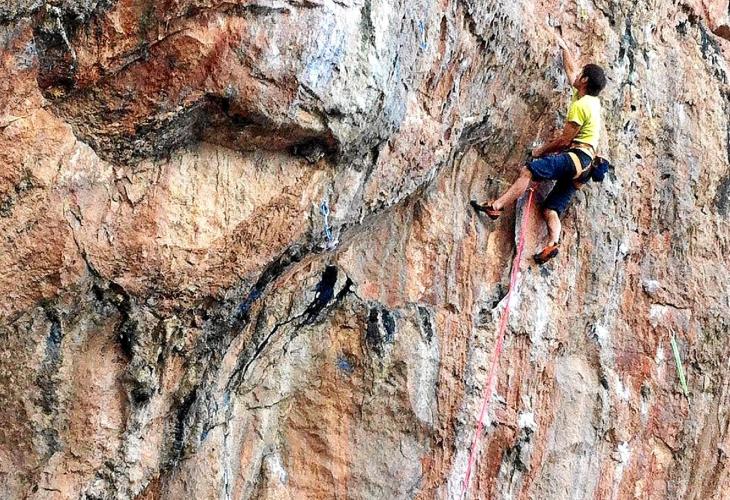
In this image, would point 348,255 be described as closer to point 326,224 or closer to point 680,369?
point 326,224

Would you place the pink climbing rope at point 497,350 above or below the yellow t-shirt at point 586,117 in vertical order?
below

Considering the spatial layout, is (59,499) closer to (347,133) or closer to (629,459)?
(347,133)

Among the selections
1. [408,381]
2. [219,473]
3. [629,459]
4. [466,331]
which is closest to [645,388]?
[629,459]

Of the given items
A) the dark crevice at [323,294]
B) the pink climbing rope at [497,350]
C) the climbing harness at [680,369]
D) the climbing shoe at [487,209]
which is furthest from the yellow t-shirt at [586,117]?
the dark crevice at [323,294]

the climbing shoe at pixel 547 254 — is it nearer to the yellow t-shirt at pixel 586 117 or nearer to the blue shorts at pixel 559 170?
the blue shorts at pixel 559 170

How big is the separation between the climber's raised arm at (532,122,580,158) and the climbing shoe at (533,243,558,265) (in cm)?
75

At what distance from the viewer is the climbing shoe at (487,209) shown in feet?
17.5

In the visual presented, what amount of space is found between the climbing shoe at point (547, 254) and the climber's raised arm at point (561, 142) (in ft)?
2.46

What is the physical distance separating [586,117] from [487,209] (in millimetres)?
989

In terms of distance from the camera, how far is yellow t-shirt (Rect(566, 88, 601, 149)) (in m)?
5.23

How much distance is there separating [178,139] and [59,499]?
2.09 metres

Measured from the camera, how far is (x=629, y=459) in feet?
18.4

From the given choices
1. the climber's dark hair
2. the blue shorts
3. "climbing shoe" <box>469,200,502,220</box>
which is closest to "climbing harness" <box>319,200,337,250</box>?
"climbing shoe" <box>469,200,502,220</box>

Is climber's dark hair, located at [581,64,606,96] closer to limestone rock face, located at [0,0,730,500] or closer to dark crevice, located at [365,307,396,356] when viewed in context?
limestone rock face, located at [0,0,730,500]
